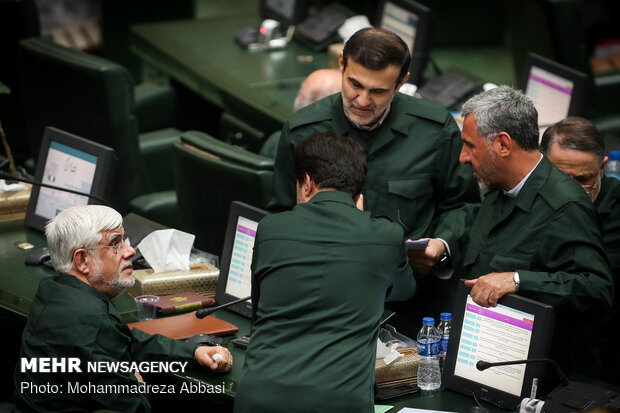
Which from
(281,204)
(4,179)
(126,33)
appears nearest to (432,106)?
(281,204)

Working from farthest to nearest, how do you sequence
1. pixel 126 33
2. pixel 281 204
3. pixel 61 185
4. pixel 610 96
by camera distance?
pixel 126 33 → pixel 610 96 → pixel 61 185 → pixel 281 204

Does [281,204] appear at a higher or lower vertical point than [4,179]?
higher

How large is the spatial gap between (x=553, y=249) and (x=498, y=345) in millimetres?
335

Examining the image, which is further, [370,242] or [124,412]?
[124,412]

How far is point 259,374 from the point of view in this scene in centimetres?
310

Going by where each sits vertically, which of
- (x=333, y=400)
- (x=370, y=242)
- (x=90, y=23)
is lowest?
(x=90, y=23)

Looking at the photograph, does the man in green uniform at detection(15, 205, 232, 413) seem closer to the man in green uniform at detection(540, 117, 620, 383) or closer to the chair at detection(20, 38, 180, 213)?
the man in green uniform at detection(540, 117, 620, 383)

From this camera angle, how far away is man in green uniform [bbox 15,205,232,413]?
340cm

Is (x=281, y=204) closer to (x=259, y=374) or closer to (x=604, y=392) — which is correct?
(x=259, y=374)

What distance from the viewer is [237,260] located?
410 cm

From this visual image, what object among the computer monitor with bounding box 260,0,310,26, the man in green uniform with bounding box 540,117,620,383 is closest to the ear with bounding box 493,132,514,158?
the man in green uniform with bounding box 540,117,620,383

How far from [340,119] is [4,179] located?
5.47 feet

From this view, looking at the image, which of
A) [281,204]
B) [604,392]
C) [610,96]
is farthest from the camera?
[610,96]

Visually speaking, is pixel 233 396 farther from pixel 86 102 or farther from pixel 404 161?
pixel 86 102
